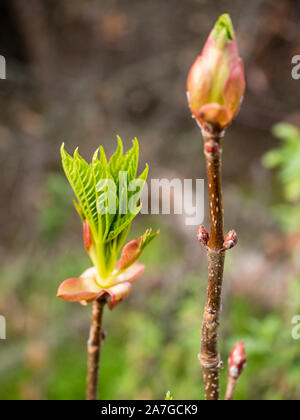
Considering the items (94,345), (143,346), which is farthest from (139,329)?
(94,345)

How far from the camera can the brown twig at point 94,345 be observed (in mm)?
314

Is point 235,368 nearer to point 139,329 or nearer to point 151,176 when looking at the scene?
point 139,329

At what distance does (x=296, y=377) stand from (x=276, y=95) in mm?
1754

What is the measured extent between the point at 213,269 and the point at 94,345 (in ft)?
0.40

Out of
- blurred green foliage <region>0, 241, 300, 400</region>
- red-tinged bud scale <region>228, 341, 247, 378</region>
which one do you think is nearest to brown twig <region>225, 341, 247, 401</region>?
red-tinged bud scale <region>228, 341, 247, 378</region>

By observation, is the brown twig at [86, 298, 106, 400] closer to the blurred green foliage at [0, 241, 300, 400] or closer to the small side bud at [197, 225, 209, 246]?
the small side bud at [197, 225, 209, 246]

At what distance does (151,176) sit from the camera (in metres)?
1.97

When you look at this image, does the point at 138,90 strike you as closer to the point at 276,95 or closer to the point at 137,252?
the point at 276,95

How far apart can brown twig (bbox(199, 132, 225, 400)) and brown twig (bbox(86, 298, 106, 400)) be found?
77 millimetres

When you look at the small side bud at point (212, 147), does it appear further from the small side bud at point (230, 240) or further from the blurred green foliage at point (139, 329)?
the blurred green foliage at point (139, 329)

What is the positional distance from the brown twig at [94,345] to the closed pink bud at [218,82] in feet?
0.52

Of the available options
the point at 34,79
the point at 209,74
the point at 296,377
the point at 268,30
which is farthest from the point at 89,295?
the point at 34,79

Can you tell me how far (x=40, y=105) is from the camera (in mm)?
2221

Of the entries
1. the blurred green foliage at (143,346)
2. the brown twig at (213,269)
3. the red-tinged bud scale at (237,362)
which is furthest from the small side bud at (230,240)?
the blurred green foliage at (143,346)
